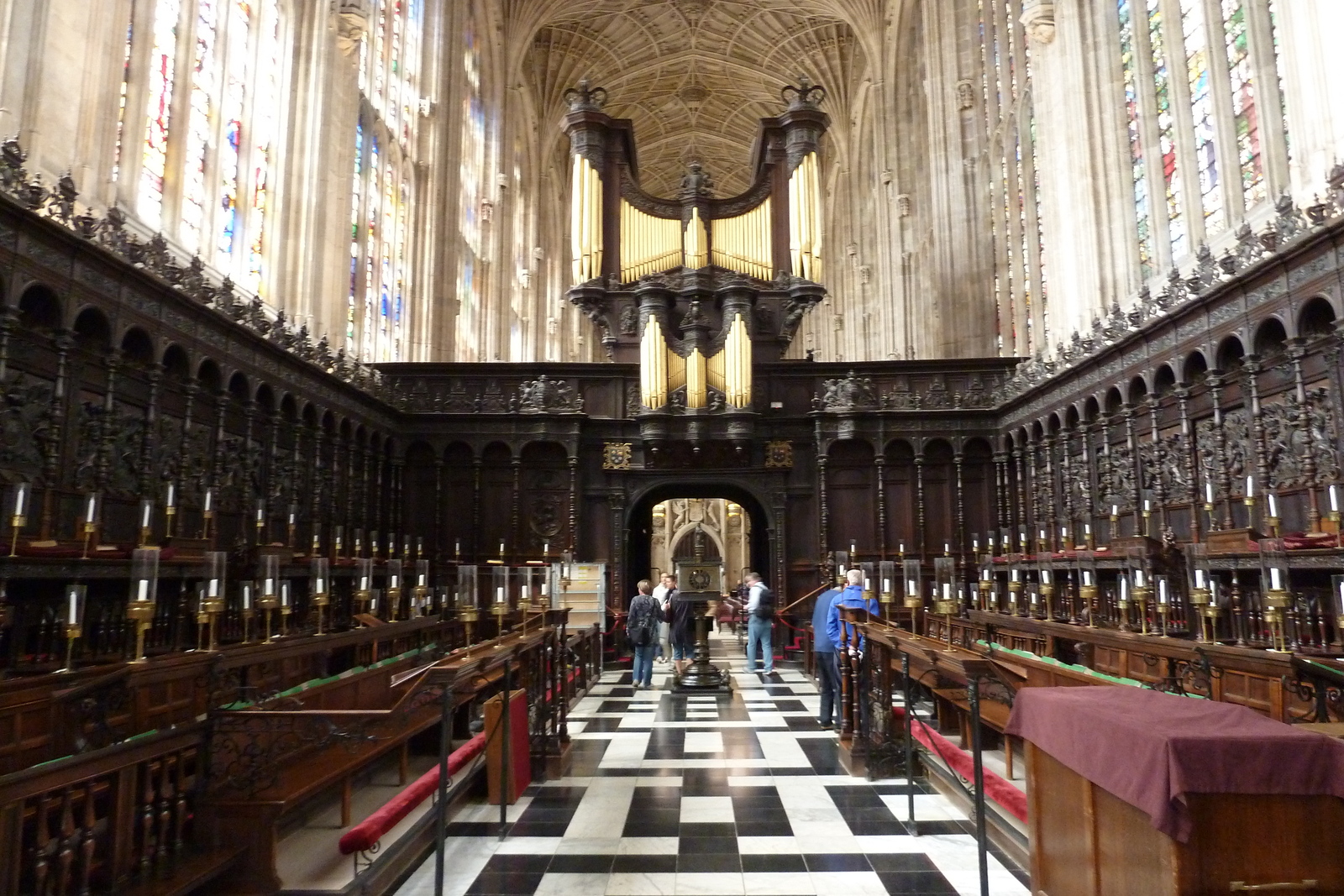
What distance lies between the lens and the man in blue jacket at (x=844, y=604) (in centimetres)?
808

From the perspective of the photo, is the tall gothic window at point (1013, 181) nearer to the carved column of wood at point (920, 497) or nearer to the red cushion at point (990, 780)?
the carved column of wood at point (920, 497)

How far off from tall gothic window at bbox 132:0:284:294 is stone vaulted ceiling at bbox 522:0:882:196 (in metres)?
18.8

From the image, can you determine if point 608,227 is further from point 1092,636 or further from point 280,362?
point 1092,636

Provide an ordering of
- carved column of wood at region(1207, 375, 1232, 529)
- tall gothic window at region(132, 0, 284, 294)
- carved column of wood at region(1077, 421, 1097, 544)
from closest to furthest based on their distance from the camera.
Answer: carved column of wood at region(1207, 375, 1232, 529)
tall gothic window at region(132, 0, 284, 294)
carved column of wood at region(1077, 421, 1097, 544)

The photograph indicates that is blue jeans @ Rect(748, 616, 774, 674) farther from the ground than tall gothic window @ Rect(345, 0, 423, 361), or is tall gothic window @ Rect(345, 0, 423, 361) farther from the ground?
tall gothic window @ Rect(345, 0, 423, 361)

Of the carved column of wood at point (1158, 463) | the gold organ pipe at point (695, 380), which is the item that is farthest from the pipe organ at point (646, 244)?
the carved column of wood at point (1158, 463)

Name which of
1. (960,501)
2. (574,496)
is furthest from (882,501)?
(574,496)

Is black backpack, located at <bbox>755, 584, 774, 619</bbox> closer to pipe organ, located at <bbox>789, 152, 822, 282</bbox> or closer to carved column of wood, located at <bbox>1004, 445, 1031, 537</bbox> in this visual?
carved column of wood, located at <bbox>1004, 445, 1031, 537</bbox>

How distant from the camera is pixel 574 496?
54.3 ft

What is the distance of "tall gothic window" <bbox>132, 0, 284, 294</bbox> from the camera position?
10516mm

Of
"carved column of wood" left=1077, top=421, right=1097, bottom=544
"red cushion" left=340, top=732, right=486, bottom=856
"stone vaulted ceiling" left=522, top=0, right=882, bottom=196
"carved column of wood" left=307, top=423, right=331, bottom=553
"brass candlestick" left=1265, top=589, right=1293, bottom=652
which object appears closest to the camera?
"red cushion" left=340, top=732, right=486, bottom=856

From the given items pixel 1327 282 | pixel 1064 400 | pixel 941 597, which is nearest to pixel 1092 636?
pixel 941 597

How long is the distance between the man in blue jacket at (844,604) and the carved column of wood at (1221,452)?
417cm

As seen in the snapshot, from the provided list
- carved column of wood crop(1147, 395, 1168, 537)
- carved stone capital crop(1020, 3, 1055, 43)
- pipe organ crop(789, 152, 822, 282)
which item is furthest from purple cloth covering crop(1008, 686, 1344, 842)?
pipe organ crop(789, 152, 822, 282)
